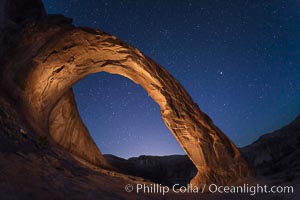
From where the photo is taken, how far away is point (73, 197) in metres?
4.07

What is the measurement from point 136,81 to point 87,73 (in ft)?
9.79

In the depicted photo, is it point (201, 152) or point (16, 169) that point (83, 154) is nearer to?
point (201, 152)

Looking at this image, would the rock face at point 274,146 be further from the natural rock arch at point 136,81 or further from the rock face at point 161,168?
→ the natural rock arch at point 136,81

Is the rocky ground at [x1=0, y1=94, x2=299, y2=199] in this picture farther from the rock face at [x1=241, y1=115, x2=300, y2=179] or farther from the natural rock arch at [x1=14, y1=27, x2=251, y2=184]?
the rock face at [x1=241, y1=115, x2=300, y2=179]

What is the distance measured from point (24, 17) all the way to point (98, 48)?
11.8ft

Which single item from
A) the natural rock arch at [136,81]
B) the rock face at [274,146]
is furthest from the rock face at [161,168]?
the natural rock arch at [136,81]

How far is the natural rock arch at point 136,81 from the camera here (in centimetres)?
1024

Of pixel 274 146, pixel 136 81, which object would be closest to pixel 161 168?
pixel 274 146

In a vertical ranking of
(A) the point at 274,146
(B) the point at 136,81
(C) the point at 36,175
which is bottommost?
(A) the point at 274,146

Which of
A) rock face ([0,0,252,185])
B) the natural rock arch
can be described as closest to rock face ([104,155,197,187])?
rock face ([0,0,252,185])

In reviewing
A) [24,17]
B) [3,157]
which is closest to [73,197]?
[3,157]

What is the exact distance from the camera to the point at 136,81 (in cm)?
1344

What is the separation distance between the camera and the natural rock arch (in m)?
10.2

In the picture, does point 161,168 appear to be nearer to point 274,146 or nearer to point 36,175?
point 274,146
